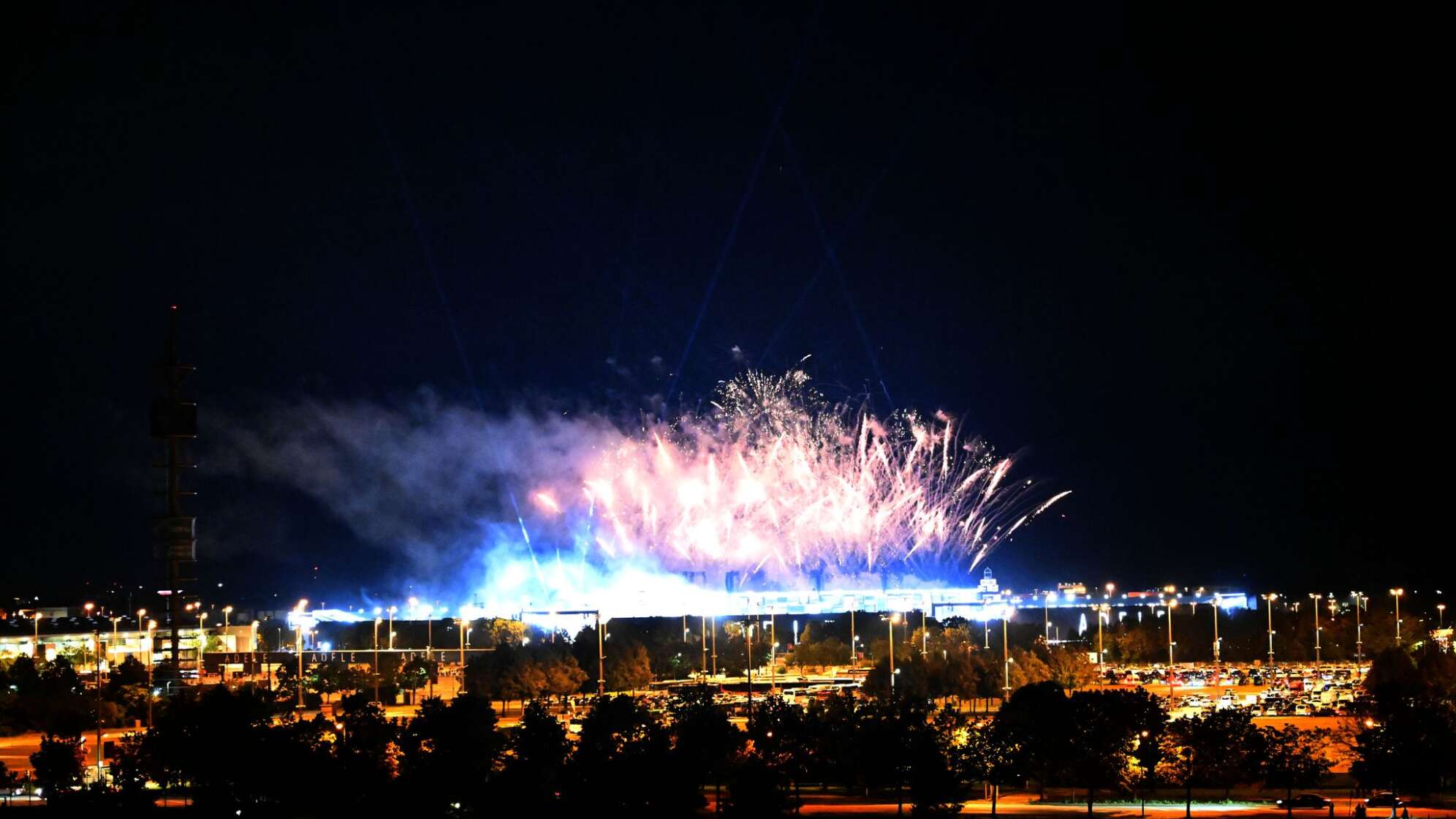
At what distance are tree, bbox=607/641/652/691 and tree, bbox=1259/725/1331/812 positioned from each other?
21740 millimetres

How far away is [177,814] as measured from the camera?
21391mm

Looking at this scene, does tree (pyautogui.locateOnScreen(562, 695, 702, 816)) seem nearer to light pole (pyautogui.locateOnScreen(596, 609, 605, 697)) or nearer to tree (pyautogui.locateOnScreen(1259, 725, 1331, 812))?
tree (pyautogui.locateOnScreen(1259, 725, 1331, 812))

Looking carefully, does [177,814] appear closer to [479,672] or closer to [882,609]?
[479,672]

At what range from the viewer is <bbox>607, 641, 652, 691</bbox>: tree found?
44531 millimetres

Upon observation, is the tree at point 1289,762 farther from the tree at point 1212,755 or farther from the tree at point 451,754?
the tree at point 451,754

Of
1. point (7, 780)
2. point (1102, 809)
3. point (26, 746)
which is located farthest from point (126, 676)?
point (1102, 809)

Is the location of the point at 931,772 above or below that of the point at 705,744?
below

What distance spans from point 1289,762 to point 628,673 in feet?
77.3

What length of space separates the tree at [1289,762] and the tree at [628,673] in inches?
856

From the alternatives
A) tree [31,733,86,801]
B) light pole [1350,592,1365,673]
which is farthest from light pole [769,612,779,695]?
light pole [1350,592,1365,673]

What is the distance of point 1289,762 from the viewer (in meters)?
24.6

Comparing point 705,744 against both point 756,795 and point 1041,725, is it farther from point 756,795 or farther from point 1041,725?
point 1041,725

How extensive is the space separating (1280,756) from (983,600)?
202 ft

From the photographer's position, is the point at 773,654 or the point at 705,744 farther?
the point at 773,654
